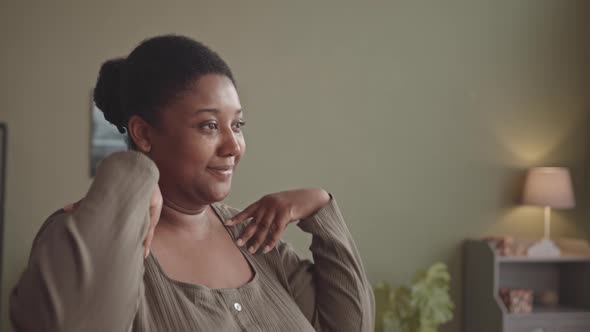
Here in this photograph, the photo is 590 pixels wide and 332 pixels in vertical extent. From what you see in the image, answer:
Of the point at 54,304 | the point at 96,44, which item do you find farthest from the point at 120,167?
the point at 96,44

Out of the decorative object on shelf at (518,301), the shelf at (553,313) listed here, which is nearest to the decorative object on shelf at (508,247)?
the decorative object on shelf at (518,301)

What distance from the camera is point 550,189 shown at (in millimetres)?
4043

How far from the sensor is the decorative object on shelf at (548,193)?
158 inches

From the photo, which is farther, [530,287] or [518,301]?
[530,287]

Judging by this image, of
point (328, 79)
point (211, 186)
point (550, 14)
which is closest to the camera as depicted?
point (211, 186)

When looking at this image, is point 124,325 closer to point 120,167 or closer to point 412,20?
point 120,167

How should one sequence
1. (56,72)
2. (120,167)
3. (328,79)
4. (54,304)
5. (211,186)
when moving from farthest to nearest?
1. (328,79)
2. (56,72)
3. (211,186)
4. (120,167)
5. (54,304)

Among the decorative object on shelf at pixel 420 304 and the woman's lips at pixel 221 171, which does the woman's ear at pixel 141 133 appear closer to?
the woman's lips at pixel 221 171

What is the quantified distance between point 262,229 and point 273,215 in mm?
36

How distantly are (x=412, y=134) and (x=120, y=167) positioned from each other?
11.5 ft

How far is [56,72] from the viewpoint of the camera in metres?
3.85

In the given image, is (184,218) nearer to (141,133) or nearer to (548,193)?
(141,133)

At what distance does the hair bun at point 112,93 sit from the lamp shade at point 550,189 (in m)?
3.33

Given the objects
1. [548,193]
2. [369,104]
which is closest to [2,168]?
[369,104]
